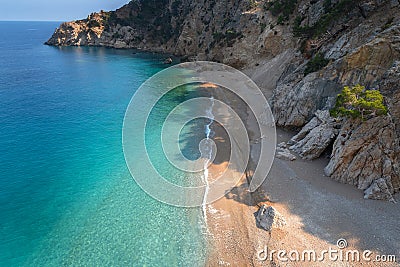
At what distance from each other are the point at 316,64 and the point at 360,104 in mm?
11478

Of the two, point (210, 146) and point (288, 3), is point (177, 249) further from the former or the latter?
point (288, 3)

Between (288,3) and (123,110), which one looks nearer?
(123,110)

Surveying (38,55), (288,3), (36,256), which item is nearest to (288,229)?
(36,256)

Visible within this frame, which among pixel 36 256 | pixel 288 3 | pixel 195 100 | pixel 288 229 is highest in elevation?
pixel 288 3

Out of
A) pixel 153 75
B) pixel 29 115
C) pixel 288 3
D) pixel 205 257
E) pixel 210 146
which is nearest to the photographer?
pixel 205 257

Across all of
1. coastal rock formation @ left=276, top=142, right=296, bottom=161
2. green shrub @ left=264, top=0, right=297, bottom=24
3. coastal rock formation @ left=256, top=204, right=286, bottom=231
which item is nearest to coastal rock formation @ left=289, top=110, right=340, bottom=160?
coastal rock formation @ left=276, top=142, right=296, bottom=161

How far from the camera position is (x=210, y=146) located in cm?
2705

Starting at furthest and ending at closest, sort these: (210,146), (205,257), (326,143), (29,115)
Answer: (29,115) → (210,146) → (326,143) → (205,257)

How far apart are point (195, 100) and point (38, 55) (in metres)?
69.5

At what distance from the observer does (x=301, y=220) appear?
16.6 metres

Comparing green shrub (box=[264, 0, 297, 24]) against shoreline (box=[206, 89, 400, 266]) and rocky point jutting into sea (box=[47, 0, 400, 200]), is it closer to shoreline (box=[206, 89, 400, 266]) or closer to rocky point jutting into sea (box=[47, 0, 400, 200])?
rocky point jutting into sea (box=[47, 0, 400, 200])

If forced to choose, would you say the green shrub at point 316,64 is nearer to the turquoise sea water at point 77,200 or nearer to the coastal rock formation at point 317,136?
the coastal rock formation at point 317,136

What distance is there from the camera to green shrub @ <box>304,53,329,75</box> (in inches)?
1088

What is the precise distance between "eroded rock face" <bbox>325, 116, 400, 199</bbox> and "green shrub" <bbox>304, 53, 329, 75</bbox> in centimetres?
1040
